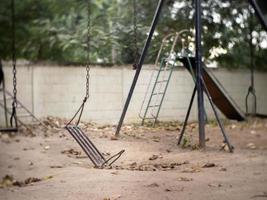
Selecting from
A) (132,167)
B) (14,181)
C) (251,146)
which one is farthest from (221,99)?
(14,181)

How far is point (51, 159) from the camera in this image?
195 inches

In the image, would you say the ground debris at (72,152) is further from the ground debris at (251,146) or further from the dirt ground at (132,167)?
the ground debris at (251,146)

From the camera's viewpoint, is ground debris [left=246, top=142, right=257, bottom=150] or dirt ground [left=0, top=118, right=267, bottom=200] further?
ground debris [left=246, top=142, right=257, bottom=150]

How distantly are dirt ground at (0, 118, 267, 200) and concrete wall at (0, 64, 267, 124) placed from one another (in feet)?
0.67

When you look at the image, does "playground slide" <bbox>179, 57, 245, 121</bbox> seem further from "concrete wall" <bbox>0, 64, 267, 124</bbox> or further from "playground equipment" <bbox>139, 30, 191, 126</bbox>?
"playground equipment" <bbox>139, 30, 191, 126</bbox>

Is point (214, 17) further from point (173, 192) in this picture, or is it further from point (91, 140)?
point (173, 192)

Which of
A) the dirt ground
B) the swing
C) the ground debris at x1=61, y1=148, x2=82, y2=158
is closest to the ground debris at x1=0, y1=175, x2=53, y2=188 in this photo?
the dirt ground

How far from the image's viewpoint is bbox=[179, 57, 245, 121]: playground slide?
7270 millimetres

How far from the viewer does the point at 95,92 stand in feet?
17.9

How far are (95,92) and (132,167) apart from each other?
3.77 ft

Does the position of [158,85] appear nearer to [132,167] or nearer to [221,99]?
[132,167]

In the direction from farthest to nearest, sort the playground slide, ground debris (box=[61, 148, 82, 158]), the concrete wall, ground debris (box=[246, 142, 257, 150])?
the playground slide → ground debris (box=[246, 142, 257, 150]) → the concrete wall → ground debris (box=[61, 148, 82, 158])

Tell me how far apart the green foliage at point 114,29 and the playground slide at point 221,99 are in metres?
0.74

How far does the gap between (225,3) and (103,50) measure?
→ 3157 mm
